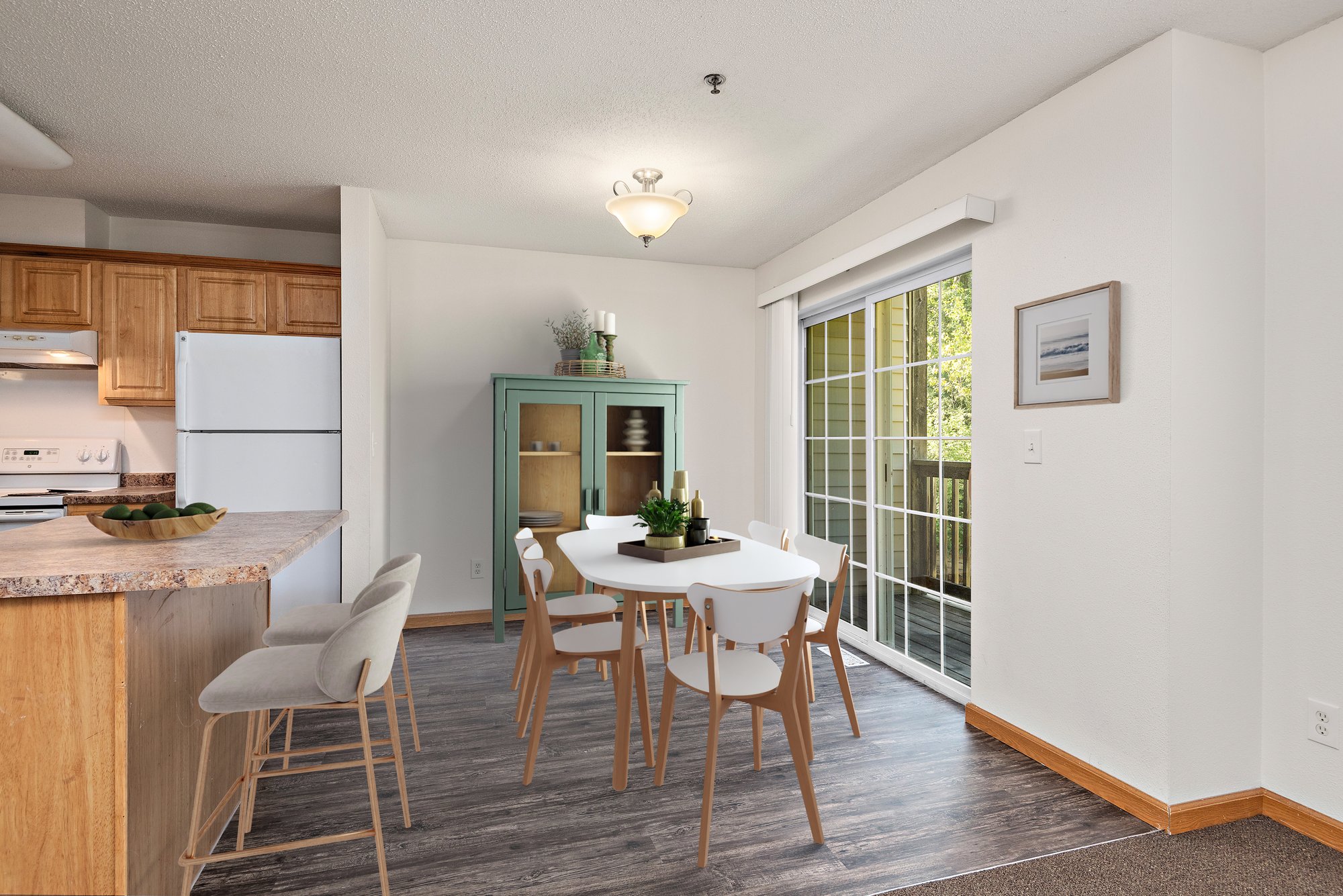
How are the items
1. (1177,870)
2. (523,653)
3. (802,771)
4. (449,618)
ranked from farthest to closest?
(449,618), (523,653), (802,771), (1177,870)

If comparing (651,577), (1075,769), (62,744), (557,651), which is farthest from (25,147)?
(1075,769)

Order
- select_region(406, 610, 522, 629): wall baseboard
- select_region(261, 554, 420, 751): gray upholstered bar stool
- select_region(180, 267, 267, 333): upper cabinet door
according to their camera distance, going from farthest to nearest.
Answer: select_region(406, 610, 522, 629): wall baseboard → select_region(180, 267, 267, 333): upper cabinet door → select_region(261, 554, 420, 751): gray upholstered bar stool

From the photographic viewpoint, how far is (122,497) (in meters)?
3.51

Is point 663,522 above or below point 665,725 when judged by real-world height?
above

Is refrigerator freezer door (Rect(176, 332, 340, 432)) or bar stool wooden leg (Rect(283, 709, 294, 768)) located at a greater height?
refrigerator freezer door (Rect(176, 332, 340, 432))

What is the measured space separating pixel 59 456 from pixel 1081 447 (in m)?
4.85

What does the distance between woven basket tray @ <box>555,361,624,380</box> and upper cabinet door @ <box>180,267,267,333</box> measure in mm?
1612

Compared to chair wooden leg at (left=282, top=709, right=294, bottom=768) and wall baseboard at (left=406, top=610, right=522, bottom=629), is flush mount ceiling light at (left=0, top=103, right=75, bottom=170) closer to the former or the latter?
chair wooden leg at (left=282, top=709, right=294, bottom=768)

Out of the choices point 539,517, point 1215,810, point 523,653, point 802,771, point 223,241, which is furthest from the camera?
point 539,517

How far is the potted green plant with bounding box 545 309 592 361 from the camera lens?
4.45m

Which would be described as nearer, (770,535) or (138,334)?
(770,535)

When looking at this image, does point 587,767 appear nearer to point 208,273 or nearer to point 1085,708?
point 1085,708

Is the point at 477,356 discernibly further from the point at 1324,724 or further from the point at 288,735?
the point at 1324,724

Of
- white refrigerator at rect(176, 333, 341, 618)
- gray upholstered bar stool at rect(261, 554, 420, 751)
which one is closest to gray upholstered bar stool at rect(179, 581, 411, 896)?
gray upholstered bar stool at rect(261, 554, 420, 751)
